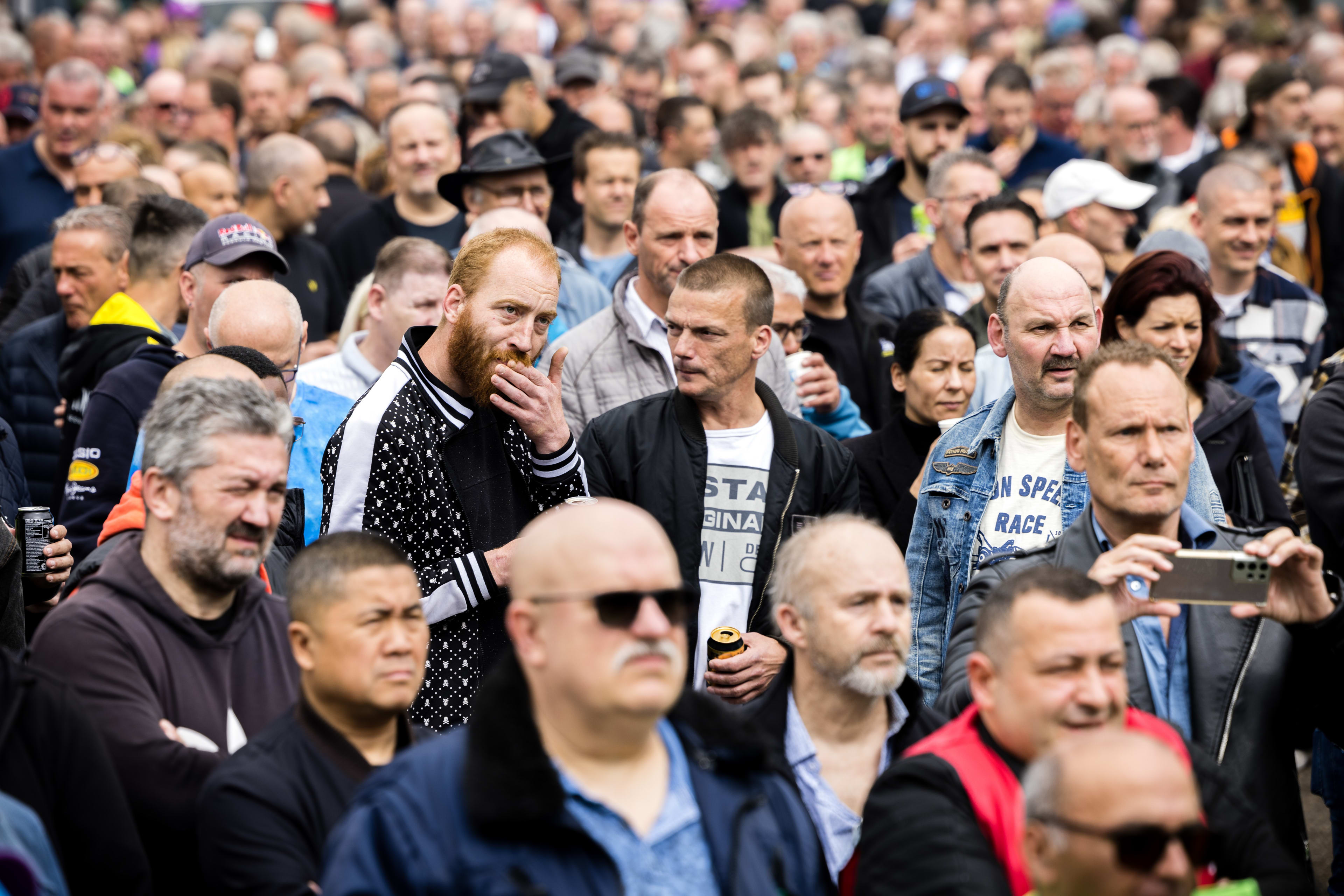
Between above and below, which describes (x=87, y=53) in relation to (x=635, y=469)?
above

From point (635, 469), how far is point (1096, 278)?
241 cm

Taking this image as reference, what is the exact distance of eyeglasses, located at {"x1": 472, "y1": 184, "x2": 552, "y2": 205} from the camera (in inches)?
288

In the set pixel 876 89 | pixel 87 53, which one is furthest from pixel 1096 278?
pixel 87 53

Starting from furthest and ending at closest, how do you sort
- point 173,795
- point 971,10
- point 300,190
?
point 971,10, point 300,190, point 173,795

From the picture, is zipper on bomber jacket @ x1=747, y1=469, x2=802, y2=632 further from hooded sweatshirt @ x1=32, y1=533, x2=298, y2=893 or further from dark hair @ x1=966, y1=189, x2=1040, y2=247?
dark hair @ x1=966, y1=189, x2=1040, y2=247

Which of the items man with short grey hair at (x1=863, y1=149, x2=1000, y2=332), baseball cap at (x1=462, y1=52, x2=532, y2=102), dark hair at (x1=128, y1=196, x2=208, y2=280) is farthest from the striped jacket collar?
baseball cap at (x1=462, y1=52, x2=532, y2=102)

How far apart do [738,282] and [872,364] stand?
192cm

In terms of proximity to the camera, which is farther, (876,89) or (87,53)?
(87,53)

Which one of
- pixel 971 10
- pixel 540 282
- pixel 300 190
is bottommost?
pixel 540 282

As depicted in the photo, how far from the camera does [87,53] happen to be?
1301cm

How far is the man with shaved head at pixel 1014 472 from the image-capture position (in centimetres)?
470

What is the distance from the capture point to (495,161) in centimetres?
733

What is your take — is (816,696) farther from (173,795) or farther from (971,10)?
(971,10)

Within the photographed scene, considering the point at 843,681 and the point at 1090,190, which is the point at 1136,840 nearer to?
the point at 843,681
